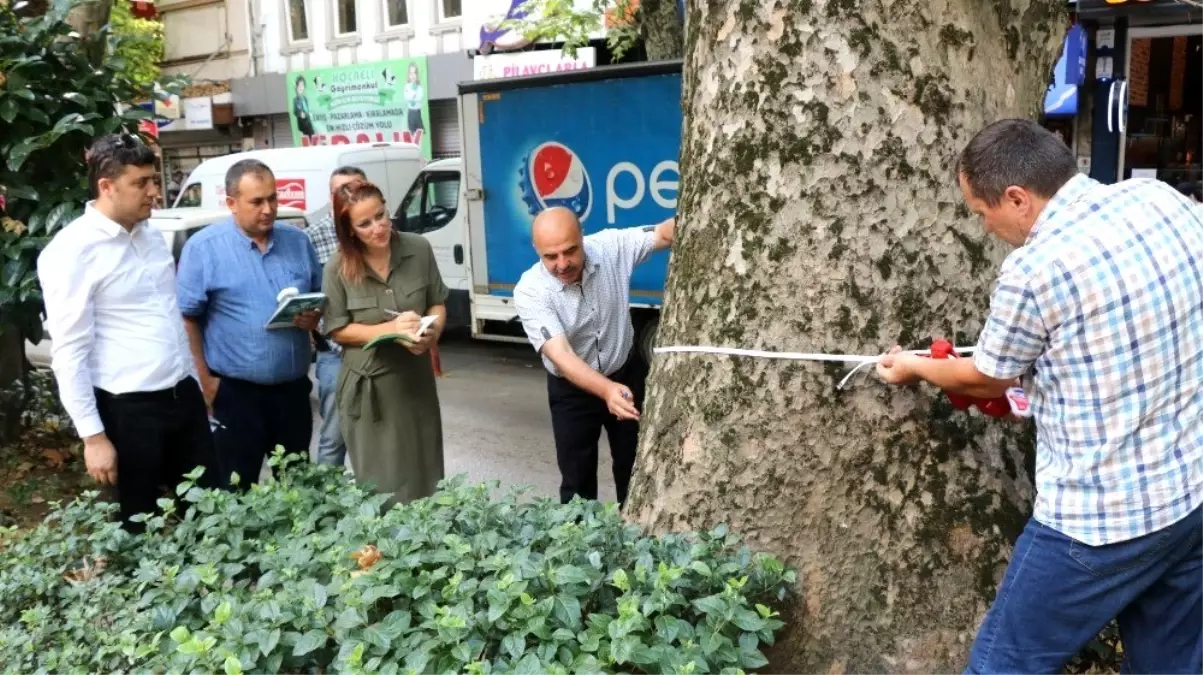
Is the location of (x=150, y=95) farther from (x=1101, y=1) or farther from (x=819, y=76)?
(x=1101, y=1)

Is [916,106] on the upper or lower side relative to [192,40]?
lower

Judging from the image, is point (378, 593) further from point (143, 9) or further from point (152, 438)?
point (143, 9)

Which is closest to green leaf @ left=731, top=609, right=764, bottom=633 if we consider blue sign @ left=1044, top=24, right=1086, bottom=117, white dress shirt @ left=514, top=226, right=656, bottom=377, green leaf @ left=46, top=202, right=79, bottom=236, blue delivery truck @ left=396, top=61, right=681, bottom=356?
white dress shirt @ left=514, top=226, right=656, bottom=377

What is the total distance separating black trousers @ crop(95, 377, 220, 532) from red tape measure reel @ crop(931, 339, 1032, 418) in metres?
2.78

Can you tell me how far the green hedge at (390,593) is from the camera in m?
2.33

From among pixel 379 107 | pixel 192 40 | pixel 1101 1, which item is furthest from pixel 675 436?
pixel 192 40

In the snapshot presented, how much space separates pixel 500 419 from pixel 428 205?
147 inches

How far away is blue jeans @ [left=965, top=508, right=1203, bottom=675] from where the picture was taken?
2326 millimetres

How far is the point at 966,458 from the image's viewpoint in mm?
2844

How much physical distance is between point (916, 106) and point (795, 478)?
1020mm

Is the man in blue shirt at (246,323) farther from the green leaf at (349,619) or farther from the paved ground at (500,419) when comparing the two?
the green leaf at (349,619)

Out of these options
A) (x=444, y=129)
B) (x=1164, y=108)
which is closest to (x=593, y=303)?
(x=1164, y=108)

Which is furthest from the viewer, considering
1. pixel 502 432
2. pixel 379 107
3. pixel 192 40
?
pixel 192 40

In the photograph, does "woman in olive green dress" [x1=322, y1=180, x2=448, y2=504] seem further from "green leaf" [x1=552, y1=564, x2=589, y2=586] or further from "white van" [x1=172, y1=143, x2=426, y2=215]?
"white van" [x1=172, y1=143, x2=426, y2=215]
